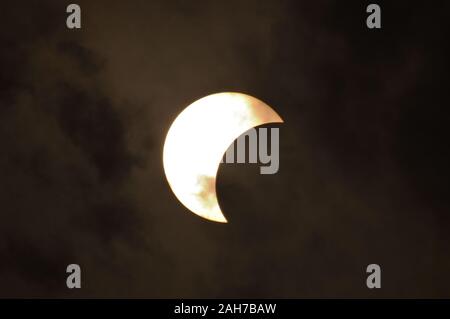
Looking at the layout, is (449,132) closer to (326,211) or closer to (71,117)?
(326,211)

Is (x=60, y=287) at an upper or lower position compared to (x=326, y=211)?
lower

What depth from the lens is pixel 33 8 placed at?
5.00 meters

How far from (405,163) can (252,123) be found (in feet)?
4.52

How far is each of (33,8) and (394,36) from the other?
3.12m

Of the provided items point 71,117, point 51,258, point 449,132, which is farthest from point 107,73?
point 449,132

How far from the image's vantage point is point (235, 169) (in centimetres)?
500

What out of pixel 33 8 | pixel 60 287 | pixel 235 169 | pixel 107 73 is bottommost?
pixel 60 287

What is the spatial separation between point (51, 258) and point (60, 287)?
0.26 meters

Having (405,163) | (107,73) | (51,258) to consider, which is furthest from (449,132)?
(51,258)

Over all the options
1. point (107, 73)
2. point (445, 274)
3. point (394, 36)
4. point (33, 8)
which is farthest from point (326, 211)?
point (33, 8)

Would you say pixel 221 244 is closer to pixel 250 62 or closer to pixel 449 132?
pixel 250 62

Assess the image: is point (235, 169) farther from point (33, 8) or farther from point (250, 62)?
point (33, 8)

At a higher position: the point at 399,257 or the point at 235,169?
the point at 235,169

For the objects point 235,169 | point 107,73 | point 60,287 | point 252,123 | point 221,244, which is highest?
point 107,73
